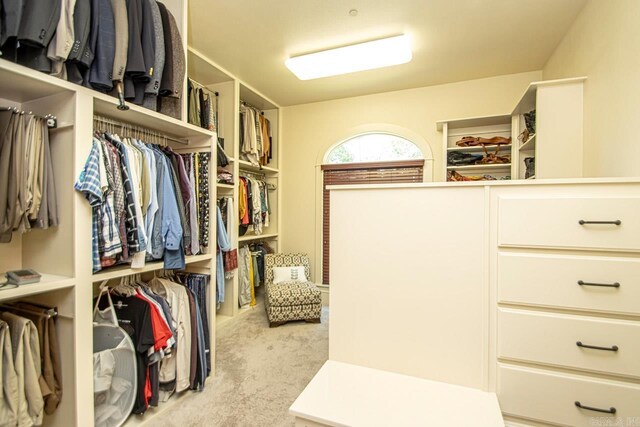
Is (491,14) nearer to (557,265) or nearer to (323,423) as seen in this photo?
(557,265)

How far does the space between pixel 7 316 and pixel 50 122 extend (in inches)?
36.2

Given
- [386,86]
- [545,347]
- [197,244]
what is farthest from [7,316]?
[386,86]

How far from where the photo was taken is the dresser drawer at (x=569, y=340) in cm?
118

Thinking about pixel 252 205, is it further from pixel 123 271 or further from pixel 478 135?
pixel 478 135

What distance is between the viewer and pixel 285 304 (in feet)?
10.1

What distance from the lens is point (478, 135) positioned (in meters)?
3.32

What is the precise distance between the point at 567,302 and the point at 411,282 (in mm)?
616

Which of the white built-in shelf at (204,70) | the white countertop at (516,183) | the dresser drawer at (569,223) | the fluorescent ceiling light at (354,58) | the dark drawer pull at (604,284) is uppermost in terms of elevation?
the white built-in shelf at (204,70)

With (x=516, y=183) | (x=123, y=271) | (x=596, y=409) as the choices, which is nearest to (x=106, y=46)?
(x=123, y=271)

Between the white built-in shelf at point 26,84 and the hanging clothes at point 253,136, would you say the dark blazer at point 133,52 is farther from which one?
the hanging clothes at point 253,136

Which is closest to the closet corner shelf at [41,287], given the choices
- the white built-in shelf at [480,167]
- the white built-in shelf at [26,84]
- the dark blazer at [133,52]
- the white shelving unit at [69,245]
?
the white shelving unit at [69,245]

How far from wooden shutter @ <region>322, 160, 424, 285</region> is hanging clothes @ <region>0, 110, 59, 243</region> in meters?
2.76

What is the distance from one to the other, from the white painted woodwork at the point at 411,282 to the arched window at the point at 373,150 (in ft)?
7.68

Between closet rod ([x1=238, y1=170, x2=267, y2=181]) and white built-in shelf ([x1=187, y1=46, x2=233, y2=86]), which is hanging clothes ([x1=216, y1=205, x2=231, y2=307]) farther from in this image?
white built-in shelf ([x1=187, y1=46, x2=233, y2=86])
